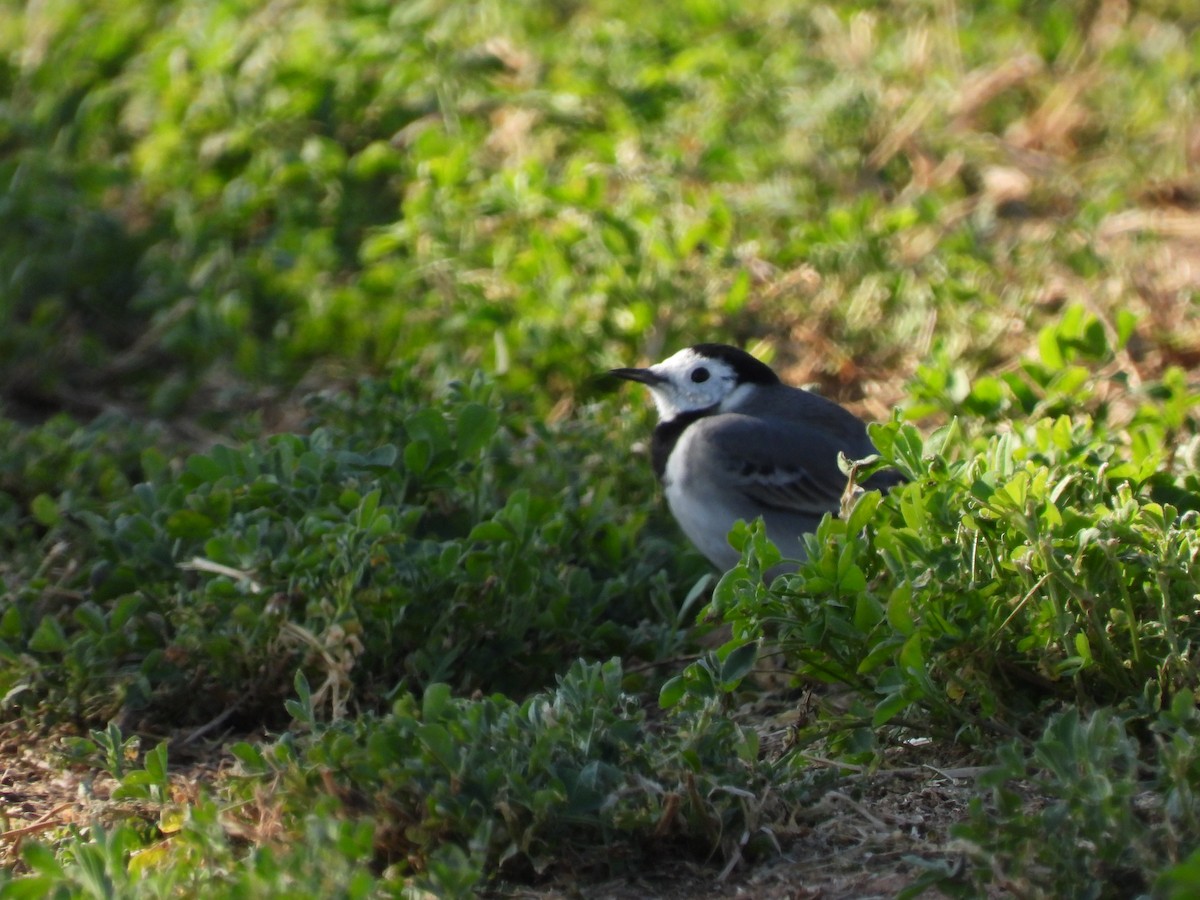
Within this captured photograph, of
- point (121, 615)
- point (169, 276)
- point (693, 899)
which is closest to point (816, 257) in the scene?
point (169, 276)

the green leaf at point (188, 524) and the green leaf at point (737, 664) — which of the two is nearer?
the green leaf at point (737, 664)

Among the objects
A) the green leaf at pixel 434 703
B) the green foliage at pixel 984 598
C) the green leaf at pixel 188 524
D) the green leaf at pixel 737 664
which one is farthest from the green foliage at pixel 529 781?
the green leaf at pixel 188 524

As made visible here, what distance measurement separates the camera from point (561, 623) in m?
3.85

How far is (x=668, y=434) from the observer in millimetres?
4820

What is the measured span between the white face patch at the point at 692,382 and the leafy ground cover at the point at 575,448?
0.65 feet

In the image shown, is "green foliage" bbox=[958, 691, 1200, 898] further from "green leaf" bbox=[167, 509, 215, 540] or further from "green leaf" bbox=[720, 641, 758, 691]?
"green leaf" bbox=[167, 509, 215, 540]

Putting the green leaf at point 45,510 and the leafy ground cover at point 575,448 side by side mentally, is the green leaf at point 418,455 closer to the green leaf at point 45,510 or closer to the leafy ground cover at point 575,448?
the leafy ground cover at point 575,448

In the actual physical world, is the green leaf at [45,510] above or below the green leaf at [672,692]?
below

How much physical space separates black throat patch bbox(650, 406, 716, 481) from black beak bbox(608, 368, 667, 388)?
127mm

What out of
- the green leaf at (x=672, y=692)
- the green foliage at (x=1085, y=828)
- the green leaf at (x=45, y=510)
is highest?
the green foliage at (x=1085, y=828)

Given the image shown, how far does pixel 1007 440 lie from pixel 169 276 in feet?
12.4

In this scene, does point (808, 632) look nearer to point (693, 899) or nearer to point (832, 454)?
point (693, 899)

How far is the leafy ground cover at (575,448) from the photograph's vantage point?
2.83m

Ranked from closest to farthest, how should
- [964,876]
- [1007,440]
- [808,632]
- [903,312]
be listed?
[964,876] → [808,632] → [1007,440] → [903,312]
